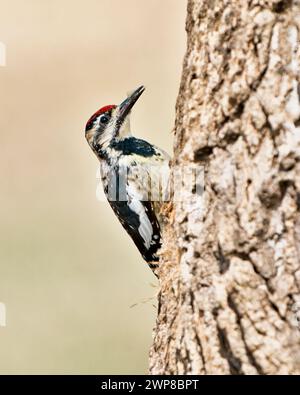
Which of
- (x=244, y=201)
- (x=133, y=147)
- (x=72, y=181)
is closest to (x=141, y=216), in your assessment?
(x=133, y=147)

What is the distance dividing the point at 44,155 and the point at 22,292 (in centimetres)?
185

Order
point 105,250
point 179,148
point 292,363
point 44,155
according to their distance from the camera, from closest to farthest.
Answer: point 292,363
point 179,148
point 105,250
point 44,155

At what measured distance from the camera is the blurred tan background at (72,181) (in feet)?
25.3

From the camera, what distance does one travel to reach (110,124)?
18.5 ft

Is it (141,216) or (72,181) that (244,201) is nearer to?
(141,216)

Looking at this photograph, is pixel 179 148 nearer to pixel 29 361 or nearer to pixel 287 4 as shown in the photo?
pixel 287 4

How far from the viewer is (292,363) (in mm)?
2842

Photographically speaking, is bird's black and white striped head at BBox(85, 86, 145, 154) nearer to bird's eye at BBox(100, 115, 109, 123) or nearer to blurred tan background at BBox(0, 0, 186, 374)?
bird's eye at BBox(100, 115, 109, 123)

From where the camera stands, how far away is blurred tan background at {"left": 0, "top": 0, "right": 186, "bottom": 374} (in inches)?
304

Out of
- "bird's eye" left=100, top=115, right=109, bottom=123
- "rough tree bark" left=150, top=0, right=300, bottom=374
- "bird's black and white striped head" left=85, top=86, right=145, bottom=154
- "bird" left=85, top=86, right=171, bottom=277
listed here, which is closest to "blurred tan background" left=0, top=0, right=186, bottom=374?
"bird" left=85, top=86, right=171, bottom=277

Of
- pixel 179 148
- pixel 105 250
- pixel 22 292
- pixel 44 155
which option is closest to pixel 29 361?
pixel 22 292

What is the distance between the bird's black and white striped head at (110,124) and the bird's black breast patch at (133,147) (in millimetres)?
51

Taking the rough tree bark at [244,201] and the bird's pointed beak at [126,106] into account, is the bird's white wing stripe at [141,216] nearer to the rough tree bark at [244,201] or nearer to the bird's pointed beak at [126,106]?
the bird's pointed beak at [126,106]

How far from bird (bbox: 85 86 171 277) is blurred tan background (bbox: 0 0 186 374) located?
1.18 metres
